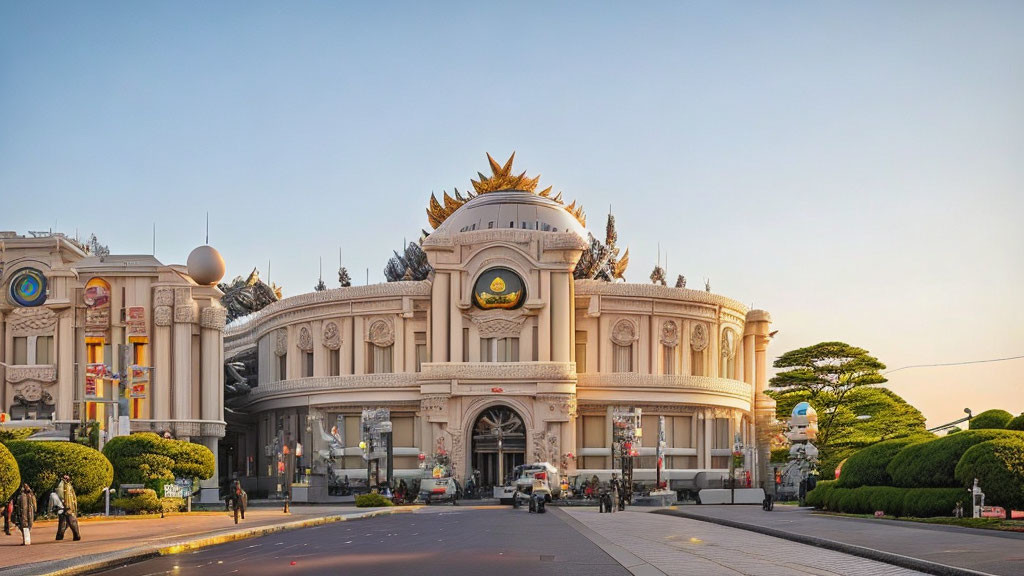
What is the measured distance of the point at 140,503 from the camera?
2206 inches

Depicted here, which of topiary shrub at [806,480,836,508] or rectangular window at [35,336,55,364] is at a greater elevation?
rectangular window at [35,336,55,364]

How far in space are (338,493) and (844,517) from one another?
5343 cm

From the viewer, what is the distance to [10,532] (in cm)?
4091

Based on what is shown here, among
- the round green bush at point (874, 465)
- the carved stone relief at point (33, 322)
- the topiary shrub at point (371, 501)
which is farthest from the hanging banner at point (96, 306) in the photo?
the round green bush at point (874, 465)

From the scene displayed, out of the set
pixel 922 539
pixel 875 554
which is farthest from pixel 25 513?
pixel 922 539

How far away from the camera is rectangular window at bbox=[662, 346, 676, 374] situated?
97.5 m

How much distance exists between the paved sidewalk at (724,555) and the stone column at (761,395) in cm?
6897

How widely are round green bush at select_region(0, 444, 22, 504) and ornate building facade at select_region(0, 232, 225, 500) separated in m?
39.6

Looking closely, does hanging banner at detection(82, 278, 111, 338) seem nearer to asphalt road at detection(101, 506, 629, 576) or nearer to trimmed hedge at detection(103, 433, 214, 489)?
trimmed hedge at detection(103, 433, 214, 489)

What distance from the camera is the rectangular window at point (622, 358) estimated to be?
316ft

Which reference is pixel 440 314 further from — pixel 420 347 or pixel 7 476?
pixel 7 476

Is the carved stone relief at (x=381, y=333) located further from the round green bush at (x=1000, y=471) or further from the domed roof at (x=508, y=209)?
the round green bush at (x=1000, y=471)

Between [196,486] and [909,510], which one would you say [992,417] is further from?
[196,486]

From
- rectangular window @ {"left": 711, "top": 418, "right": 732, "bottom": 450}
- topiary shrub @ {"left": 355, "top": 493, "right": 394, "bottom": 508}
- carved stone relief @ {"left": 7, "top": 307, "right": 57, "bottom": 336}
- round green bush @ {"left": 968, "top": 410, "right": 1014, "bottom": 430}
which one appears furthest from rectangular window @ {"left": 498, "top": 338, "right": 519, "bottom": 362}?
round green bush @ {"left": 968, "top": 410, "right": 1014, "bottom": 430}
